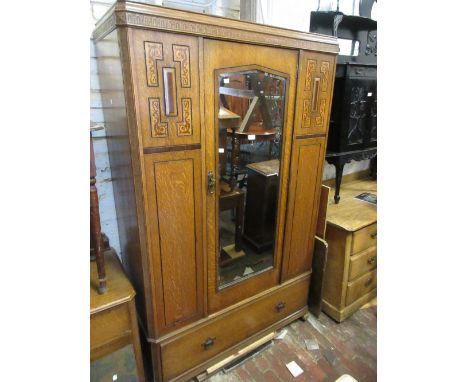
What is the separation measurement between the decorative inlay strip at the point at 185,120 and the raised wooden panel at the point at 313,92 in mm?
526

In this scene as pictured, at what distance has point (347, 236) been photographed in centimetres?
174

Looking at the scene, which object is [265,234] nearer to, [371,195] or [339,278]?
[339,278]

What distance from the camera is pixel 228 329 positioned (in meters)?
1.53

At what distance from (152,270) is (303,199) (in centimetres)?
83

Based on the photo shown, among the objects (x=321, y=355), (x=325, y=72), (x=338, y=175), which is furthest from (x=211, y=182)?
(x=321, y=355)

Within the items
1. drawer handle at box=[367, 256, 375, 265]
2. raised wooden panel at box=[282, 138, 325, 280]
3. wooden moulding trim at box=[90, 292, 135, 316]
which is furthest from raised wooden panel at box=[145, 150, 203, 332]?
drawer handle at box=[367, 256, 375, 265]

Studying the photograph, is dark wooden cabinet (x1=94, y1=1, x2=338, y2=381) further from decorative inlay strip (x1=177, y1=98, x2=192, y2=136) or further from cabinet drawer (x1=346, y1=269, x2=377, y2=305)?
cabinet drawer (x1=346, y1=269, x2=377, y2=305)

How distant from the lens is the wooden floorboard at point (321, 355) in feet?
5.12

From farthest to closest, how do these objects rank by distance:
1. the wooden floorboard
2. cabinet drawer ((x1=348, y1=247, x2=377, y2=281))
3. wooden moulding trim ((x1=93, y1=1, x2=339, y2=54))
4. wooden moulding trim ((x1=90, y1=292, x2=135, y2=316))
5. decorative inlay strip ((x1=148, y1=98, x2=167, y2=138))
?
cabinet drawer ((x1=348, y1=247, x2=377, y2=281)) → the wooden floorboard → wooden moulding trim ((x1=90, y1=292, x2=135, y2=316)) → decorative inlay strip ((x1=148, y1=98, x2=167, y2=138)) → wooden moulding trim ((x1=93, y1=1, x2=339, y2=54))

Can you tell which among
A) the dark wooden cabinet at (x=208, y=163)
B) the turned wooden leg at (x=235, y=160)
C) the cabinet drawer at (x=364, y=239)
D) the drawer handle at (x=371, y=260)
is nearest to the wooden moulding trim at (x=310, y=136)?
the dark wooden cabinet at (x=208, y=163)

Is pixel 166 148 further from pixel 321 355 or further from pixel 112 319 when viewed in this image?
pixel 321 355

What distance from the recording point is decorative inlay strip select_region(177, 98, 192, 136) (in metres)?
1.04
